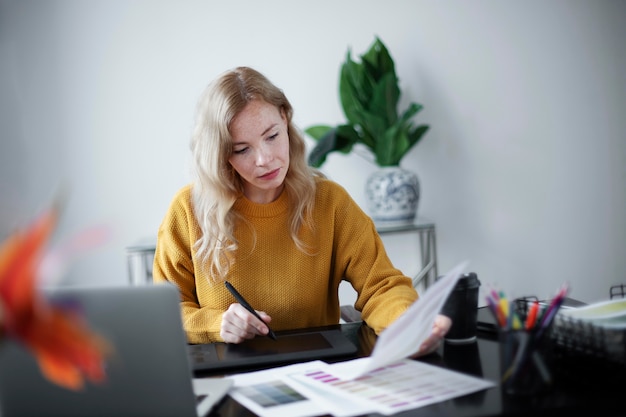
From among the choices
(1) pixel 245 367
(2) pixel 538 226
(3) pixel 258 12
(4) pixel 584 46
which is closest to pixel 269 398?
(1) pixel 245 367

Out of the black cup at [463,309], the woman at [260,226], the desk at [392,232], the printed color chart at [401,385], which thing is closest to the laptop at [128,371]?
the printed color chart at [401,385]

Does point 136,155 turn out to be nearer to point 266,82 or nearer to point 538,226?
point 266,82

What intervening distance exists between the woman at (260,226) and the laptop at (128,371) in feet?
2.17

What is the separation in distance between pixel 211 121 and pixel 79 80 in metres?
1.60

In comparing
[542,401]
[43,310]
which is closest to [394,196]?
[542,401]

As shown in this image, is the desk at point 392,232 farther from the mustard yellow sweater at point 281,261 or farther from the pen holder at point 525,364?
the pen holder at point 525,364

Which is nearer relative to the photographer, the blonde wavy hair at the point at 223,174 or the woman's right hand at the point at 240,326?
the woman's right hand at the point at 240,326

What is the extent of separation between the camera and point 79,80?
9.31 ft

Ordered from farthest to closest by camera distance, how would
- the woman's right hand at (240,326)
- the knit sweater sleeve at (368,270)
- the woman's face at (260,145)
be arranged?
1. the woman's face at (260,145)
2. the knit sweater sleeve at (368,270)
3. the woman's right hand at (240,326)

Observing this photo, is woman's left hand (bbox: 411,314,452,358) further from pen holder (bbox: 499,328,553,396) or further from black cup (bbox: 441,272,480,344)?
pen holder (bbox: 499,328,553,396)

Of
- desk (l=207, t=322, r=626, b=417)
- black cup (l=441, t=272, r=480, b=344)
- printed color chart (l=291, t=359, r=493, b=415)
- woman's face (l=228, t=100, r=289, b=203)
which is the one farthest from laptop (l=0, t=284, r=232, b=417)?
woman's face (l=228, t=100, r=289, b=203)

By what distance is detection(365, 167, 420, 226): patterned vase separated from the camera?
2752 mm

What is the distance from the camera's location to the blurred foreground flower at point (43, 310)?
1.12ft

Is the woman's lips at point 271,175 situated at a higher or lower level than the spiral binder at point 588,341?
higher
